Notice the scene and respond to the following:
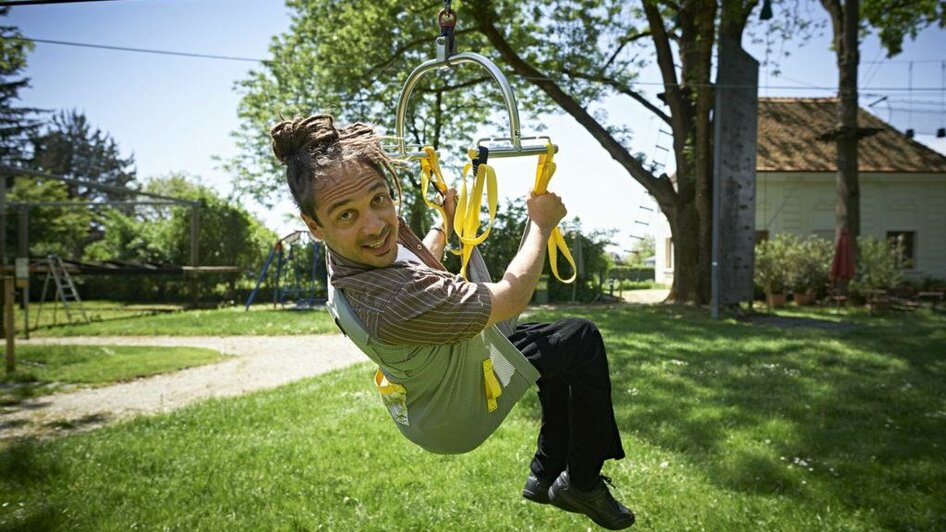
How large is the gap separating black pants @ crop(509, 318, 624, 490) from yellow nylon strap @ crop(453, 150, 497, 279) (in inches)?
17.9

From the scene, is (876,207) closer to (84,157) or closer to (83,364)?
(83,364)

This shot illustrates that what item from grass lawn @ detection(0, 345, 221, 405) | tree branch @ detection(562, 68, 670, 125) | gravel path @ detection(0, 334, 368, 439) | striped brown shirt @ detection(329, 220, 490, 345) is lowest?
gravel path @ detection(0, 334, 368, 439)

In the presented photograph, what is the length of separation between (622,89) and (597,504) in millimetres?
15761

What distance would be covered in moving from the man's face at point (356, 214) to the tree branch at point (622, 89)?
15.6 metres

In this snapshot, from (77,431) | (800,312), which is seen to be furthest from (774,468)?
(800,312)

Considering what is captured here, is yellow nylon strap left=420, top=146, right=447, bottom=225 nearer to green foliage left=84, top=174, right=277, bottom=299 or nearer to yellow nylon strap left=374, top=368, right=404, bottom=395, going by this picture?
yellow nylon strap left=374, top=368, right=404, bottom=395

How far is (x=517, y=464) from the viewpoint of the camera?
4.95 meters

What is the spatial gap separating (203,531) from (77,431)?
307 centimetres

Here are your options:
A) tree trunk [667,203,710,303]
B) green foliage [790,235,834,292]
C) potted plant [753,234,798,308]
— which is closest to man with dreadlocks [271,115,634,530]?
tree trunk [667,203,710,303]

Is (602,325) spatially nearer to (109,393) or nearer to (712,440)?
(712,440)

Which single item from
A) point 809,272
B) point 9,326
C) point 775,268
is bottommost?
point 9,326

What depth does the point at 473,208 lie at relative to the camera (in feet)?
9.01

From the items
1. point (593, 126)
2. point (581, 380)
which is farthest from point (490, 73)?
point (593, 126)

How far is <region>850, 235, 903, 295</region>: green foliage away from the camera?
1720cm
